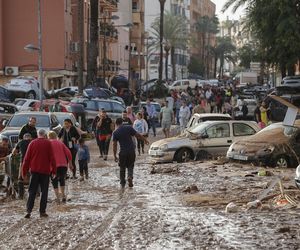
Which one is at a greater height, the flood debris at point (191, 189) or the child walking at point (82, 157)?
the child walking at point (82, 157)

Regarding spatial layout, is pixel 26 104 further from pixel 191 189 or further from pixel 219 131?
pixel 191 189

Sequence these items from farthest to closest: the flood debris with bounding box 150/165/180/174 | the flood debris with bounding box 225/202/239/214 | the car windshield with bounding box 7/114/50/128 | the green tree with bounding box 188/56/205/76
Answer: the green tree with bounding box 188/56/205/76, the car windshield with bounding box 7/114/50/128, the flood debris with bounding box 150/165/180/174, the flood debris with bounding box 225/202/239/214

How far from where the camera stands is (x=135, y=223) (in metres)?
11.9

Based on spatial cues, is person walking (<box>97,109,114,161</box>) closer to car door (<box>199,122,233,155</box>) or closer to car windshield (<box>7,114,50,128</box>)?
car windshield (<box>7,114,50,128</box>)

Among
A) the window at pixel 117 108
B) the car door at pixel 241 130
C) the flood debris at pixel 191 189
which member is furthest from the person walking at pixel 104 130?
the window at pixel 117 108

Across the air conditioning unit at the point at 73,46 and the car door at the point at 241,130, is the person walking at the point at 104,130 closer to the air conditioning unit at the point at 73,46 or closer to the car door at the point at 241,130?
the car door at the point at 241,130

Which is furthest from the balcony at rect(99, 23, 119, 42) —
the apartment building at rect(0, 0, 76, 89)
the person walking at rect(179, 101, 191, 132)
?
the person walking at rect(179, 101, 191, 132)

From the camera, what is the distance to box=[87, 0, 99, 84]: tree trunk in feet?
140

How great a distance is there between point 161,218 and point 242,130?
1287cm

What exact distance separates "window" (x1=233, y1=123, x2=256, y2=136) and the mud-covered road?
576cm

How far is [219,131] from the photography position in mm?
24375

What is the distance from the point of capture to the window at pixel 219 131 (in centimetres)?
2422

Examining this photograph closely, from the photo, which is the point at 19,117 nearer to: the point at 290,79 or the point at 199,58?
the point at 290,79

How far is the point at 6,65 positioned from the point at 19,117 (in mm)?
35500
